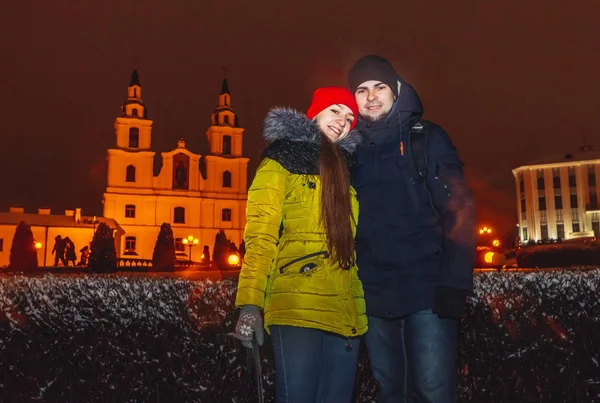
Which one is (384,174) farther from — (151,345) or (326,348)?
(151,345)

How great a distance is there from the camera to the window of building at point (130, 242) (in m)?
58.7

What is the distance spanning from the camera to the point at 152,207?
61.3 metres

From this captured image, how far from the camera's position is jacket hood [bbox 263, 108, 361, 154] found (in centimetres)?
304

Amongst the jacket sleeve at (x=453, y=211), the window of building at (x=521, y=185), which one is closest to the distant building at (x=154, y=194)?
the window of building at (x=521, y=185)

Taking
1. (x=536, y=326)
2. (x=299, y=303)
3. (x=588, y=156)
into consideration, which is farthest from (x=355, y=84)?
(x=588, y=156)

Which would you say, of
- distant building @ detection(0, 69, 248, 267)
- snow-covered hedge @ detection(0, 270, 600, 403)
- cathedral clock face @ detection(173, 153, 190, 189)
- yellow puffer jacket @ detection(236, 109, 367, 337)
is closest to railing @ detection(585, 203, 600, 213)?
distant building @ detection(0, 69, 248, 267)

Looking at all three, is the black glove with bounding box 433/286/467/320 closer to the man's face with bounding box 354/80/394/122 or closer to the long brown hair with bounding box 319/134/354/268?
the long brown hair with bounding box 319/134/354/268

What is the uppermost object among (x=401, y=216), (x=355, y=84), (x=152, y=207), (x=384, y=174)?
(x=152, y=207)

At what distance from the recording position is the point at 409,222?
3086 millimetres

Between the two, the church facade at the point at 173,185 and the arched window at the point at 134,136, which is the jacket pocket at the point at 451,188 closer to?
the church facade at the point at 173,185

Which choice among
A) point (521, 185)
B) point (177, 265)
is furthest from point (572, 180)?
point (177, 265)

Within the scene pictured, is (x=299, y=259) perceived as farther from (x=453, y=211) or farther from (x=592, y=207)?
(x=592, y=207)

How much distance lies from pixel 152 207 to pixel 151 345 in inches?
2315

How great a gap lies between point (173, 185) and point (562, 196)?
159ft
